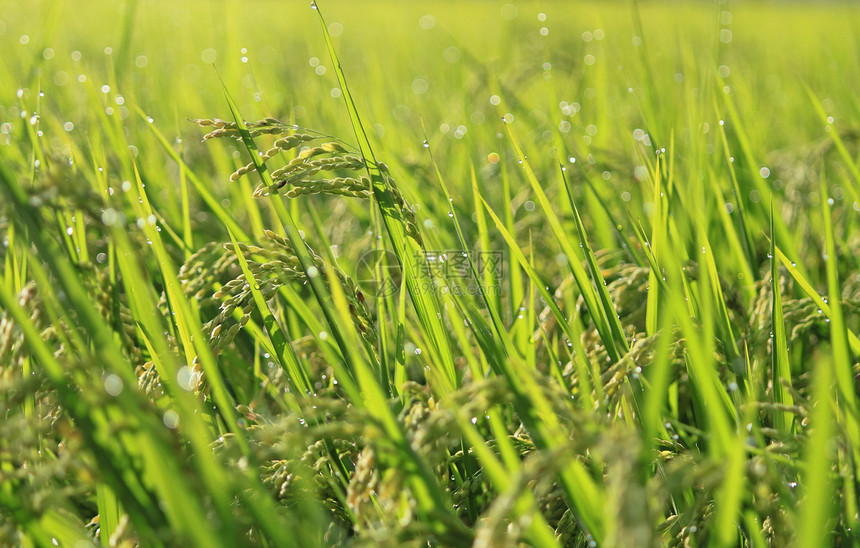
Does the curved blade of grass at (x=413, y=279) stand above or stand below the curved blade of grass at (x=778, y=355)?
above

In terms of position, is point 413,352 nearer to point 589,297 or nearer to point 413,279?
point 413,279

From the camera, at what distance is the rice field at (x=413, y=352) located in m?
0.58

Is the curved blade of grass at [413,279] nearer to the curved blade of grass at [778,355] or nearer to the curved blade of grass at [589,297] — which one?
the curved blade of grass at [589,297]

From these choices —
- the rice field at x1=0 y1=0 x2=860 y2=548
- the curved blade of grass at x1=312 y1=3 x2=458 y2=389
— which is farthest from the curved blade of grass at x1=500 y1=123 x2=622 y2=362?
the curved blade of grass at x1=312 y1=3 x2=458 y2=389

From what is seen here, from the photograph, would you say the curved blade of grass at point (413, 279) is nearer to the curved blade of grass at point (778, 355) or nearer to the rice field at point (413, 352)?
the rice field at point (413, 352)

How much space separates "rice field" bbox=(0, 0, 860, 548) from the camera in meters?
0.58

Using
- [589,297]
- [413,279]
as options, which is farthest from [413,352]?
[589,297]

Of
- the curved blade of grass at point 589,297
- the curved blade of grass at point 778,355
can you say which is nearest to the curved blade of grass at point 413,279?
the curved blade of grass at point 589,297

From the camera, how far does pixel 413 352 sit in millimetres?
892

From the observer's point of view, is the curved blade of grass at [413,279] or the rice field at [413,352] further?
the curved blade of grass at [413,279]

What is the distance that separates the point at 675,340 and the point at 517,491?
0.56 meters

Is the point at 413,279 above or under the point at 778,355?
above

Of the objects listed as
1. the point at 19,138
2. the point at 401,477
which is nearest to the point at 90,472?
the point at 401,477

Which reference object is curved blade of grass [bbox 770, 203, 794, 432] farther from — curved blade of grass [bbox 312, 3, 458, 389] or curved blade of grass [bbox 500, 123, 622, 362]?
curved blade of grass [bbox 312, 3, 458, 389]
